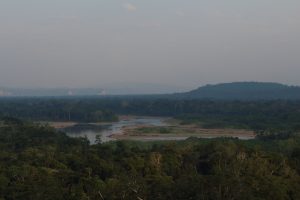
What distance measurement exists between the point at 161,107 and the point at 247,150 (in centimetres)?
7923

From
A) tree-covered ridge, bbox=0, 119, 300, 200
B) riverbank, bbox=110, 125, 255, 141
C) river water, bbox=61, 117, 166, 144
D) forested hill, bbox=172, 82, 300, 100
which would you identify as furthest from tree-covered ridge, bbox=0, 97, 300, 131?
forested hill, bbox=172, 82, 300, 100

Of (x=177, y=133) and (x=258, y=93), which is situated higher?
(x=258, y=93)

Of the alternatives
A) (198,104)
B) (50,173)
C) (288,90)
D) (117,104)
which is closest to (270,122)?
(198,104)

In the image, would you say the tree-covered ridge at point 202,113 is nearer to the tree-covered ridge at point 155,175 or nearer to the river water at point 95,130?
the river water at point 95,130

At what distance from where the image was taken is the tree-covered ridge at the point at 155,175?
17.0 m

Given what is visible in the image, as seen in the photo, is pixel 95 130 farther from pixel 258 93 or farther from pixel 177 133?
pixel 258 93

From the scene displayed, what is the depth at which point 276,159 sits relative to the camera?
25672mm

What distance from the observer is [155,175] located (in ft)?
73.3

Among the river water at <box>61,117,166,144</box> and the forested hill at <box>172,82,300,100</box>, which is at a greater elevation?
the forested hill at <box>172,82,300,100</box>

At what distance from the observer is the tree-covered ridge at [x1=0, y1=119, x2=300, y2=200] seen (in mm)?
17000

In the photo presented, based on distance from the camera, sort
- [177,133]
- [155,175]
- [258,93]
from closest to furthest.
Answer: [155,175] → [177,133] → [258,93]

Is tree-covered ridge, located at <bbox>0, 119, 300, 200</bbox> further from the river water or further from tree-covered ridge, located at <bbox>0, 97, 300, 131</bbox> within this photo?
tree-covered ridge, located at <bbox>0, 97, 300, 131</bbox>

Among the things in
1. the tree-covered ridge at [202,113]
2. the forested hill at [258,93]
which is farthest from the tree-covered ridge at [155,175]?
the forested hill at [258,93]

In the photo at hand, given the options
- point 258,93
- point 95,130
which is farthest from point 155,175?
point 258,93
